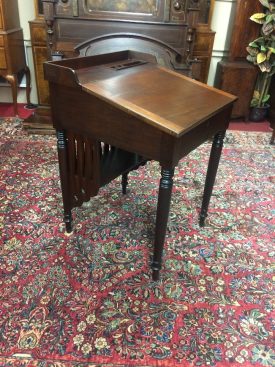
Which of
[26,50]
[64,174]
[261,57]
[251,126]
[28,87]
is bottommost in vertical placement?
[251,126]

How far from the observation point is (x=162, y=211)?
145cm

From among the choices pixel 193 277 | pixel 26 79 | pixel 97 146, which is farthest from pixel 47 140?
pixel 193 277

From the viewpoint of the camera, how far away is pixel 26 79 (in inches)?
149

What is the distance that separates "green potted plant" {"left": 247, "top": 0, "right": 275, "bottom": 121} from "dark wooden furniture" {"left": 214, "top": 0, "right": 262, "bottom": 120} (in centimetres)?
8

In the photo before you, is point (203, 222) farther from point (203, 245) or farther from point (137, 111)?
point (137, 111)

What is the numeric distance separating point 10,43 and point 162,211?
2786 millimetres

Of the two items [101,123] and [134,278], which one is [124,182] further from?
[101,123]

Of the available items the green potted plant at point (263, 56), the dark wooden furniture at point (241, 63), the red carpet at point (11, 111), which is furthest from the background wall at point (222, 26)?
the red carpet at point (11, 111)

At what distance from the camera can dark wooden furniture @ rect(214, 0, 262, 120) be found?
354 centimetres

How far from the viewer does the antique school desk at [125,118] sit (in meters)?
1.28

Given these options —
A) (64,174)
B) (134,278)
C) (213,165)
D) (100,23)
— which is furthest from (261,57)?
(134,278)

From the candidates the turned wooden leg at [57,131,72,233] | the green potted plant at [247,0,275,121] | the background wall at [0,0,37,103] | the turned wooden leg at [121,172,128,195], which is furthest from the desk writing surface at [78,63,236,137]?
the background wall at [0,0,37,103]

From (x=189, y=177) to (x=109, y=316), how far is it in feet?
4.97

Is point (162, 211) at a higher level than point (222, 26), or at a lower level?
lower
